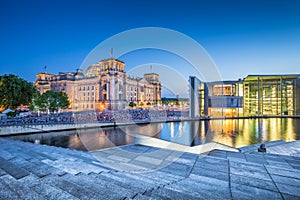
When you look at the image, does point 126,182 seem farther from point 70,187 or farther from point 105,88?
point 105,88

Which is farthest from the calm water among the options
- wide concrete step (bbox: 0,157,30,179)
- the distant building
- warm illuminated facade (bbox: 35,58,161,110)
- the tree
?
warm illuminated facade (bbox: 35,58,161,110)

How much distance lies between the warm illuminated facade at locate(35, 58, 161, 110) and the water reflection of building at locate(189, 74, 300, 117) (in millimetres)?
13425

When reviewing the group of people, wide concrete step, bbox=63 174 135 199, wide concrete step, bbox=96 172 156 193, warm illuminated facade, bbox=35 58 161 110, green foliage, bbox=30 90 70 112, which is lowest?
the group of people

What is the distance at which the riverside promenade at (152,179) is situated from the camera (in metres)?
1.88

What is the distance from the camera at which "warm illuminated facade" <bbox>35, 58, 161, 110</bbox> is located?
45.3 meters

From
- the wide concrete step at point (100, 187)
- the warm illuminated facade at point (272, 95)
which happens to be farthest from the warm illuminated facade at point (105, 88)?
the wide concrete step at point (100, 187)

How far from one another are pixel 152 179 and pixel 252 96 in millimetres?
38084

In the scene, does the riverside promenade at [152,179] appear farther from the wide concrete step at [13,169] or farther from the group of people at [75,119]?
the group of people at [75,119]

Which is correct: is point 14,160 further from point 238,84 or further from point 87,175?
point 238,84

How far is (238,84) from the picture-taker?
3412 cm

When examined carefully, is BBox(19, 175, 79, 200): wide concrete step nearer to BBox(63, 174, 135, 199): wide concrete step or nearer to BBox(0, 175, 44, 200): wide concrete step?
BBox(0, 175, 44, 200): wide concrete step

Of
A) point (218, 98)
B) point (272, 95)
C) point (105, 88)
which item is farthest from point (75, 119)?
point (272, 95)

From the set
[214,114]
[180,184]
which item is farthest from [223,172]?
[214,114]

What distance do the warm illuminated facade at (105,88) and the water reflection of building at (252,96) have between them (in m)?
13.4
